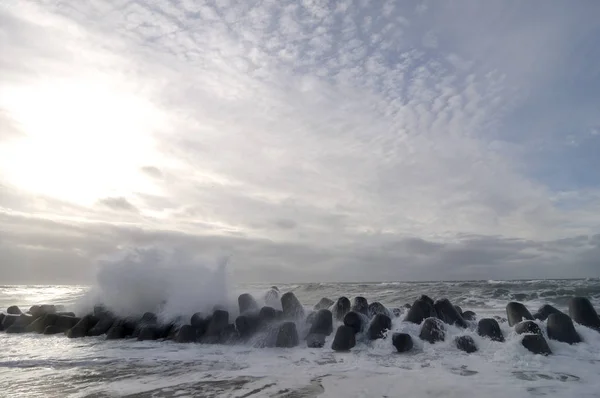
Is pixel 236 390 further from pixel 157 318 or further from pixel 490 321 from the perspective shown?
pixel 157 318

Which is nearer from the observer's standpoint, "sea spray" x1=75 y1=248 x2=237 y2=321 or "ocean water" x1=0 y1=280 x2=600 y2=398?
"ocean water" x1=0 y1=280 x2=600 y2=398

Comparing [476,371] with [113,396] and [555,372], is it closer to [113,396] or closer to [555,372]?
[555,372]

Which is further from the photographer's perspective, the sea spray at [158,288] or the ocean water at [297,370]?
the sea spray at [158,288]

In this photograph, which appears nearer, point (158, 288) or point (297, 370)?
point (297, 370)

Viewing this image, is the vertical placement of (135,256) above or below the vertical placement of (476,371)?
above

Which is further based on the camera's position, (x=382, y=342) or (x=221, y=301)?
(x=221, y=301)

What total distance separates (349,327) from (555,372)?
4.45 m

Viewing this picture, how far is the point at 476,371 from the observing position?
7.67 m

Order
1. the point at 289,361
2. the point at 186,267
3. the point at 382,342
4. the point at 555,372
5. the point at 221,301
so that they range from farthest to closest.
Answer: the point at 186,267, the point at 221,301, the point at 382,342, the point at 289,361, the point at 555,372

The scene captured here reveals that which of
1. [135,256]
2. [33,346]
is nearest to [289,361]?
[33,346]

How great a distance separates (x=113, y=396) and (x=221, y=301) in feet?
27.4

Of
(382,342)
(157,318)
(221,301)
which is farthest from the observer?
(221,301)

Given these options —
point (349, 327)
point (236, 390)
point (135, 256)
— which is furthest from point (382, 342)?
point (135, 256)

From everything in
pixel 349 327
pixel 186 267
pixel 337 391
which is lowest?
pixel 337 391
